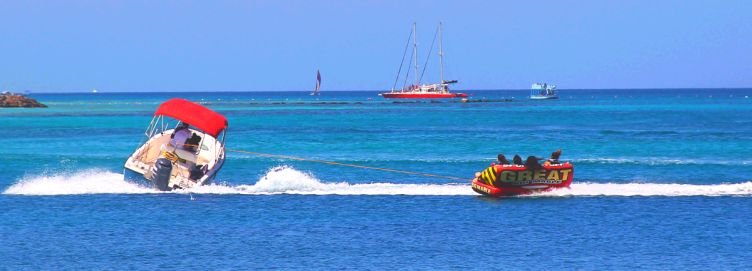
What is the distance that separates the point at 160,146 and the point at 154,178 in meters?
3.70

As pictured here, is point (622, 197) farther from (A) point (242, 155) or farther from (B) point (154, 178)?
(A) point (242, 155)

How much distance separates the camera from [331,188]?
3981cm

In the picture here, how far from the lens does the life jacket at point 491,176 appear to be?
36.2 meters

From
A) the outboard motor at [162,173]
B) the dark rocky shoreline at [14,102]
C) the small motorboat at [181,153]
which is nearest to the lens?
the outboard motor at [162,173]

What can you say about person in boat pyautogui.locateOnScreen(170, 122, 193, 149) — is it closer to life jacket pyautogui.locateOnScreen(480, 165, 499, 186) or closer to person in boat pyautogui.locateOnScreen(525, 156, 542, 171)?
life jacket pyautogui.locateOnScreen(480, 165, 499, 186)

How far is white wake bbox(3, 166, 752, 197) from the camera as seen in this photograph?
38.0m

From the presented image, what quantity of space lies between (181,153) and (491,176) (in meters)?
11.5

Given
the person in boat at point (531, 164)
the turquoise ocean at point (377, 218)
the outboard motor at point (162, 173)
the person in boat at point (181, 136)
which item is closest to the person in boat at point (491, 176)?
the turquoise ocean at point (377, 218)

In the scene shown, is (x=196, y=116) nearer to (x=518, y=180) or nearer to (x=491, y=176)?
(x=491, y=176)

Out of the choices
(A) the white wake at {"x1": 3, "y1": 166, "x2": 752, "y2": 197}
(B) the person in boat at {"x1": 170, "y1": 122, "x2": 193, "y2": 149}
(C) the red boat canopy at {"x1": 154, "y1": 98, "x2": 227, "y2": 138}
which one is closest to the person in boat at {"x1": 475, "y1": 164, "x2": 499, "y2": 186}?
(A) the white wake at {"x1": 3, "y1": 166, "x2": 752, "y2": 197}

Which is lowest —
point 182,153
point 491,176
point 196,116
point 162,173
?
point 162,173

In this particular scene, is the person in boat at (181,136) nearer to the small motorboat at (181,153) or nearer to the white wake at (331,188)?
the small motorboat at (181,153)

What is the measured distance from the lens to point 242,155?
2368 inches

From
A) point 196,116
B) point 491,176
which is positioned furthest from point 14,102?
point 491,176
